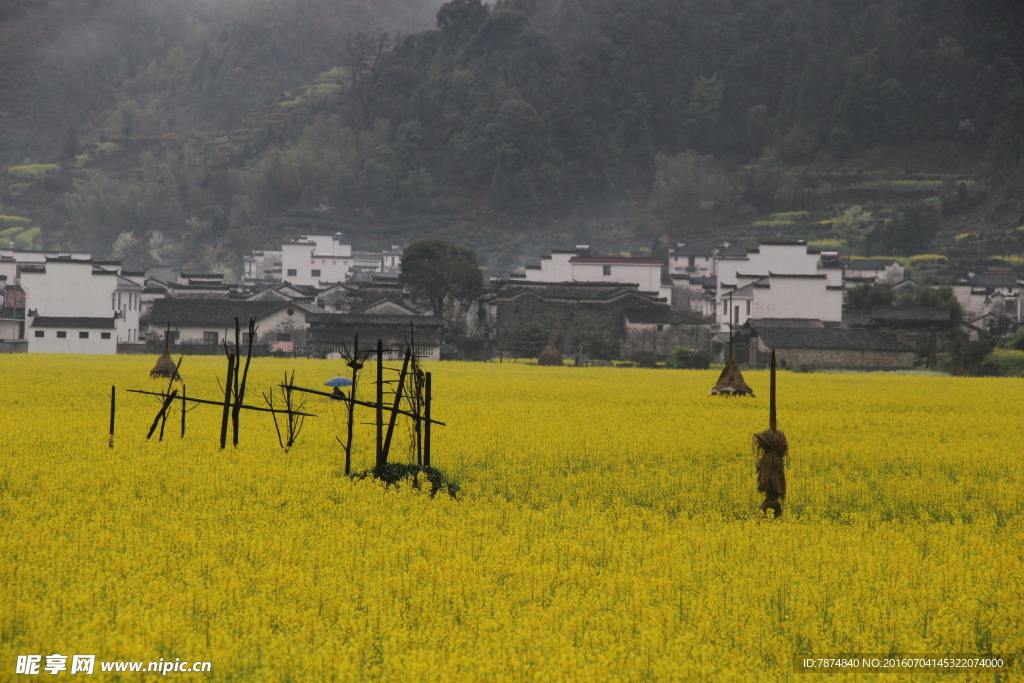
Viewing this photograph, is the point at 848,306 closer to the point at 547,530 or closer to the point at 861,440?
the point at 861,440

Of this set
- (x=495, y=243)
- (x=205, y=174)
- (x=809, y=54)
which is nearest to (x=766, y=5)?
(x=809, y=54)

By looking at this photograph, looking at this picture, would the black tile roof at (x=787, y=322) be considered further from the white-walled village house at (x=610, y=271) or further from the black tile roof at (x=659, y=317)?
the white-walled village house at (x=610, y=271)

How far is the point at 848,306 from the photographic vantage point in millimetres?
69562

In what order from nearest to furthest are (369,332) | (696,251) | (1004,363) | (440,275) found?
1. (1004,363)
2. (369,332)
3. (440,275)
4. (696,251)

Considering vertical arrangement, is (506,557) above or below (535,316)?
below

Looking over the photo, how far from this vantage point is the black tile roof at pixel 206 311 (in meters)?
59.1

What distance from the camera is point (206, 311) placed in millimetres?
60062

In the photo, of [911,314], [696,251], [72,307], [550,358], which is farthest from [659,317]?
[696,251]

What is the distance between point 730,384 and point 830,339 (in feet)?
78.7

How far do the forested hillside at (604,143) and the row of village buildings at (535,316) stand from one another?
43.7 metres

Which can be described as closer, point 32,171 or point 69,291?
point 69,291

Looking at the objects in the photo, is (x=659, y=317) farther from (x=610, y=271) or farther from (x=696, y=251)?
(x=696, y=251)

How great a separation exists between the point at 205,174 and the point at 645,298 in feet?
341

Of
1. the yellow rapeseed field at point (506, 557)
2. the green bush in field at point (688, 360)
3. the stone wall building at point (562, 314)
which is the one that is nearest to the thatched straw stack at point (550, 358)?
the green bush in field at point (688, 360)
